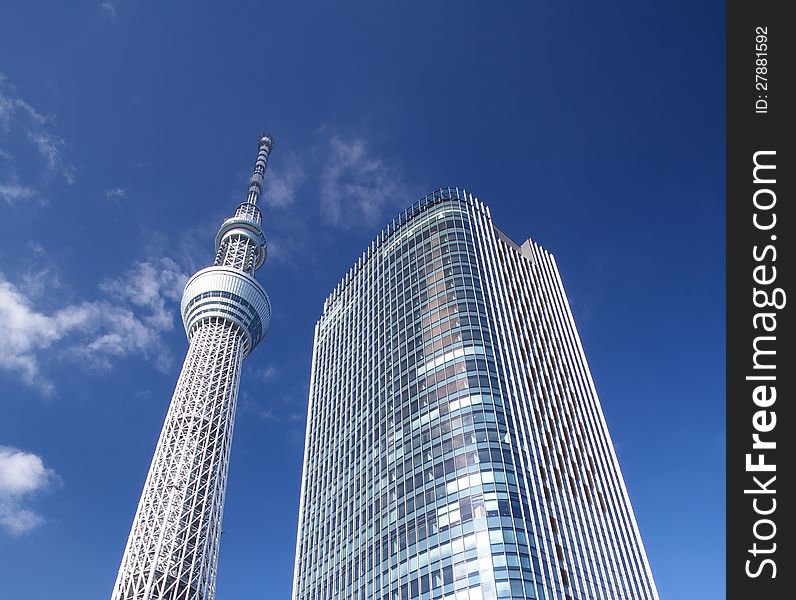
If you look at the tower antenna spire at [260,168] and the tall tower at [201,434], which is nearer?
the tall tower at [201,434]

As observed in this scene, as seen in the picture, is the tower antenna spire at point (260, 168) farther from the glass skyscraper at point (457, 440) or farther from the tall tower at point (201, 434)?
the glass skyscraper at point (457, 440)

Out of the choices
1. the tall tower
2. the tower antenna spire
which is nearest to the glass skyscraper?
the tall tower

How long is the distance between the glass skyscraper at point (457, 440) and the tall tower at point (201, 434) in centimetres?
2074

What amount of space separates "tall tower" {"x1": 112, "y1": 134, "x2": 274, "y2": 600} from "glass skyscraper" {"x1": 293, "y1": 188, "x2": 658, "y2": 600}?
2074 centimetres

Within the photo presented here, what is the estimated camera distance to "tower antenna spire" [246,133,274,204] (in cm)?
17800

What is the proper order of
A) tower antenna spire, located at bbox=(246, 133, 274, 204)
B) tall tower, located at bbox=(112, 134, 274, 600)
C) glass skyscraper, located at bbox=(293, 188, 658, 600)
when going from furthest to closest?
tower antenna spire, located at bbox=(246, 133, 274, 204) < tall tower, located at bbox=(112, 134, 274, 600) < glass skyscraper, located at bbox=(293, 188, 658, 600)

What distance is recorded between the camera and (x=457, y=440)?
71.9 meters

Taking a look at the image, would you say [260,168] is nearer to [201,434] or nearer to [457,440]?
[201,434]

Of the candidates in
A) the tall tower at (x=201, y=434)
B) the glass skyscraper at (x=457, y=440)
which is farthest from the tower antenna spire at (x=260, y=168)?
the glass skyscraper at (x=457, y=440)

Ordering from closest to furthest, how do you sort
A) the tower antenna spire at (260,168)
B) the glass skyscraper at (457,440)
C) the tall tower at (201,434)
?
the glass skyscraper at (457,440)
the tall tower at (201,434)
the tower antenna spire at (260,168)

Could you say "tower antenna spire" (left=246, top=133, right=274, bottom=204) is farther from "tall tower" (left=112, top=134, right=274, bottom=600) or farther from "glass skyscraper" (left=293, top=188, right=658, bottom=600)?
"glass skyscraper" (left=293, top=188, right=658, bottom=600)

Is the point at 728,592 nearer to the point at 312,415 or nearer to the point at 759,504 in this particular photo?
the point at 759,504

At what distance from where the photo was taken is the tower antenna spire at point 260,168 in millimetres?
178000

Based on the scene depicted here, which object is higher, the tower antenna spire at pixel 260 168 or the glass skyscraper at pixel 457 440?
the tower antenna spire at pixel 260 168
